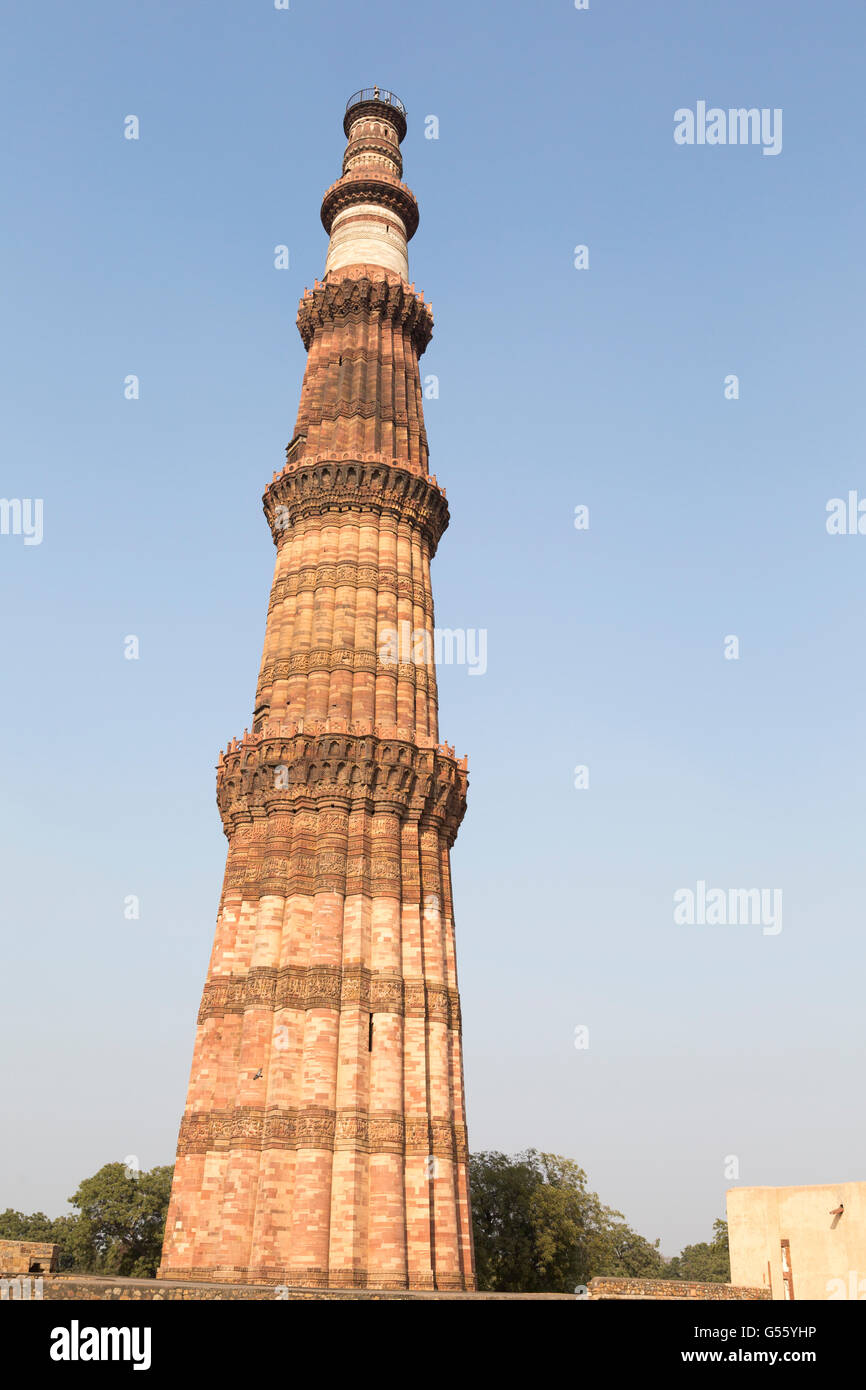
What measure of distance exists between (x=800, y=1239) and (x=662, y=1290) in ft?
13.5

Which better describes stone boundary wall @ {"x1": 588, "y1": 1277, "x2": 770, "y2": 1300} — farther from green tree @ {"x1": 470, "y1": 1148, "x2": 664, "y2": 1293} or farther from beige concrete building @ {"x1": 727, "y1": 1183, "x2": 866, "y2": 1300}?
green tree @ {"x1": 470, "y1": 1148, "x2": 664, "y2": 1293}

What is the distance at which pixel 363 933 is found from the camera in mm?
30719

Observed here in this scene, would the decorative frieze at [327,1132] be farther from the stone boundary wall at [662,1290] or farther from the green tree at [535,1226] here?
the green tree at [535,1226]

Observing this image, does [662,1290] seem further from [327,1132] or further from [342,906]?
[342,906]

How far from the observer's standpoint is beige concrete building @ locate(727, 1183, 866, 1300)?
904 inches

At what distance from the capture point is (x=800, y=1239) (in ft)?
78.5

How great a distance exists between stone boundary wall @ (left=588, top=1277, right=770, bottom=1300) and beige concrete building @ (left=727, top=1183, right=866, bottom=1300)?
0.81 m

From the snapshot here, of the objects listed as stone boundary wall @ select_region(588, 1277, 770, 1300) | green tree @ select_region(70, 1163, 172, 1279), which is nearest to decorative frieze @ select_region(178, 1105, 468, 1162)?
stone boundary wall @ select_region(588, 1277, 770, 1300)

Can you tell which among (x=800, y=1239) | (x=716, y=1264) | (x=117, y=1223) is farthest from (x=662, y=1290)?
(x=716, y=1264)

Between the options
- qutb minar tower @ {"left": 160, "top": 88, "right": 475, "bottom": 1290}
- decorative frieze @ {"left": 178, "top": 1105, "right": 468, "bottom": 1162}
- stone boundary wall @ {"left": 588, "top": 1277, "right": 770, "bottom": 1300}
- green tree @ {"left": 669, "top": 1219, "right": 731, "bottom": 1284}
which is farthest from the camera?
green tree @ {"left": 669, "top": 1219, "right": 731, "bottom": 1284}

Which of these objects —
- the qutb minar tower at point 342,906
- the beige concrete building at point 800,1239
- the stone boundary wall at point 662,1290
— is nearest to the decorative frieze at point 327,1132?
the qutb minar tower at point 342,906
